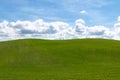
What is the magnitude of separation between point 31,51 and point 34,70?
15580mm

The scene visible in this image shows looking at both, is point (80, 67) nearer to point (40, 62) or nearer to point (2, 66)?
point (40, 62)

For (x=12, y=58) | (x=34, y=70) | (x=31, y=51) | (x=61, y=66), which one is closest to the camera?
(x=34, y=70)

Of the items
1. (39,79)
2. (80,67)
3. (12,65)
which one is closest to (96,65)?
(80,67)

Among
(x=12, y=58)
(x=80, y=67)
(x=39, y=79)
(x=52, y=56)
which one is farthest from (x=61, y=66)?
(x=39, y=79)

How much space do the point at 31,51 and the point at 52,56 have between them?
248 inches

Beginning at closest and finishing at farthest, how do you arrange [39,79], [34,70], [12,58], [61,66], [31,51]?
[39,79]
[34,70]
[61,66]
[12,58]
[31,51]

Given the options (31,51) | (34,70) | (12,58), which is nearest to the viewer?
(34,70)

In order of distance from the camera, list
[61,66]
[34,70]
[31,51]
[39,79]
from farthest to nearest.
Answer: [31,51] < [61,66] < [34,70] < [39,79]

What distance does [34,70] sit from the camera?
5322 centimetres

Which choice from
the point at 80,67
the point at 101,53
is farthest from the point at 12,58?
the point at 101,53

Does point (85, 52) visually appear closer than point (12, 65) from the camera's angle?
No

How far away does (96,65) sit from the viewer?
5756cm

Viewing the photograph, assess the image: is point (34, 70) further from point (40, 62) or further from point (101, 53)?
point (101, 53)

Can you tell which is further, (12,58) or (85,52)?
(85,52)
